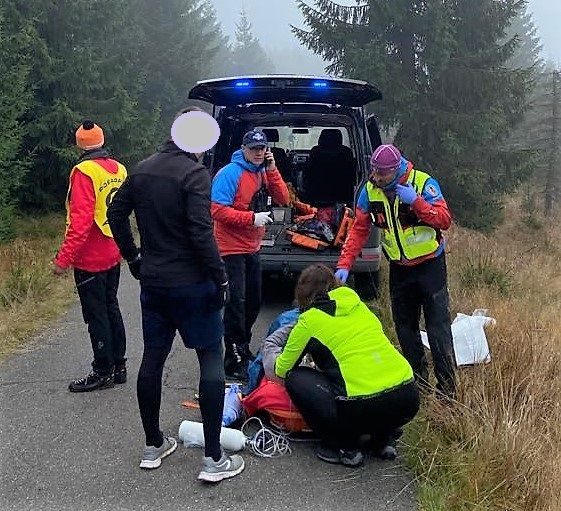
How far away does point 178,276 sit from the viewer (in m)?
3.05

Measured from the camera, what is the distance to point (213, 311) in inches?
124

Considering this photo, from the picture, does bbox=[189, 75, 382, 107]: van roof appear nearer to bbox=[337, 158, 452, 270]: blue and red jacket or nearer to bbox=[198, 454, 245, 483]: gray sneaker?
bbox=[337, 158, 452, 270]: blue and red jacket

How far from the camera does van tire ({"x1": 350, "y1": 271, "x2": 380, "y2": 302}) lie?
249 inches

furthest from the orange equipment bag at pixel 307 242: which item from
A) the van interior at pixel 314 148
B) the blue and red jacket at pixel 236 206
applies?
the blue and red jacket at pixel 236 206

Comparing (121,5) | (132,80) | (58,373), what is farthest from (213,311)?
(132,80)

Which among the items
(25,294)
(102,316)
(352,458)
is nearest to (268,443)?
(352,458)

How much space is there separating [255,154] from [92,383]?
197cm

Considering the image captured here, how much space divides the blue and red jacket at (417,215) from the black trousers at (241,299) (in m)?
0.78

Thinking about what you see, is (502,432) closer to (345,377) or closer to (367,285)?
(345,377)

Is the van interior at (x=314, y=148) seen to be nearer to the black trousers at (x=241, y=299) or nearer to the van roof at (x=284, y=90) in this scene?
the van roof at (x=284, y=90)

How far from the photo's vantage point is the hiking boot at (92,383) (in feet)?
14.2

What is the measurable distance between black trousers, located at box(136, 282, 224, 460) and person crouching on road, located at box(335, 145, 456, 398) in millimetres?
1176

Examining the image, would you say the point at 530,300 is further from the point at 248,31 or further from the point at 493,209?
the point at 248,31

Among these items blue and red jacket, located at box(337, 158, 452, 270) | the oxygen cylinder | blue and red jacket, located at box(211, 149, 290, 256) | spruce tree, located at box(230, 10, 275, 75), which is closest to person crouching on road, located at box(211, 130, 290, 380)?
blue and red jacket, located at box(211, 149, 290, 256)
